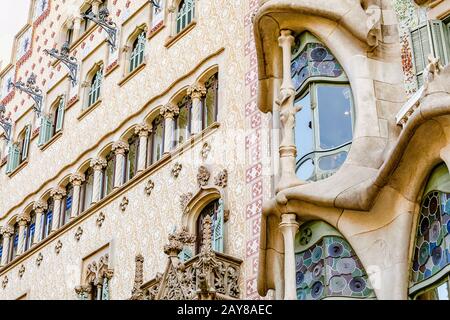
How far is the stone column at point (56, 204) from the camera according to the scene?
866 inches

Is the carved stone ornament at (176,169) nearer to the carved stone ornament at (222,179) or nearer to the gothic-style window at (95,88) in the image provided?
the carved stone ornament at (222,179)

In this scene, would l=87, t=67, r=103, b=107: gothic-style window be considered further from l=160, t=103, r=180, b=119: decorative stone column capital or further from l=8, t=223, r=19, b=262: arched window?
l=8, t=223, r=19, b=262: arched window

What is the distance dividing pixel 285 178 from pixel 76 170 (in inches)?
378

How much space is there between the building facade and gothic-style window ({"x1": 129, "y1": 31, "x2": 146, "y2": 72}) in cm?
6

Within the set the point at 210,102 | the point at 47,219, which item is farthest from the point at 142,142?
the point at 47,219

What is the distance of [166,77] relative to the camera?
19547 mm

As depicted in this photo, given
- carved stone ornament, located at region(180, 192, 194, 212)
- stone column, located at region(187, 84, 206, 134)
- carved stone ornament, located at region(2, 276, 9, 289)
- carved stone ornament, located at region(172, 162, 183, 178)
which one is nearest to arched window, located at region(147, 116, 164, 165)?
carved stone ornament, located at region(172, 162, 183, 178)

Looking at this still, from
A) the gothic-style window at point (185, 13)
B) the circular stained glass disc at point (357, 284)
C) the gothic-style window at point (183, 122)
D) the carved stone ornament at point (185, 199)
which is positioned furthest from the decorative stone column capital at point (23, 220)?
the circular stained glass disc at point (357, 284)

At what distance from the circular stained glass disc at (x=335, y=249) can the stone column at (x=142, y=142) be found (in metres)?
7.27

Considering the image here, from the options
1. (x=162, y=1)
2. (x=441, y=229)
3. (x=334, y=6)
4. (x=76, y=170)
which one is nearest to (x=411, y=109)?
(x=441, y=229)

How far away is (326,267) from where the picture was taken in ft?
40.3

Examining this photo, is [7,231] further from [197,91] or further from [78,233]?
[197,91]

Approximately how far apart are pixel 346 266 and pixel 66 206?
11137mm
